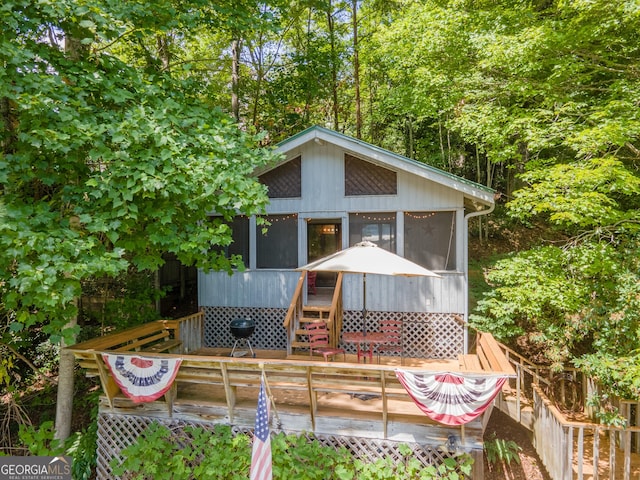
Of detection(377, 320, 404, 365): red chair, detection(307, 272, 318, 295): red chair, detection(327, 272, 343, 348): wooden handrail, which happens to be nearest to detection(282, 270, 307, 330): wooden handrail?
detection(327, 272, 343, 348): wooden handrail

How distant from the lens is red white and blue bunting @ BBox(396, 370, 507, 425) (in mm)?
3805

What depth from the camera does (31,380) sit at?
7.64 meters

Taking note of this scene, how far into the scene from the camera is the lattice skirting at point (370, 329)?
7.50 meters

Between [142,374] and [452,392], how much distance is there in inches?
155

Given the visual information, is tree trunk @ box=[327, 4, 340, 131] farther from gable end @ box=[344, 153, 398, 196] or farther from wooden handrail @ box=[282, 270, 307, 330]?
wooden handrail @ box=[282, 270, 307, 330]

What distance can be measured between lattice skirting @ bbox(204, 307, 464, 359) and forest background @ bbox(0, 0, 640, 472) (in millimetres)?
991

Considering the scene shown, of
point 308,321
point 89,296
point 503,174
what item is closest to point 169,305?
point 89,296

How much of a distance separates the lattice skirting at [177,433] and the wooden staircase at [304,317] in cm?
209

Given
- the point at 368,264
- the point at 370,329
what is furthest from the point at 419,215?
the point at 368,264

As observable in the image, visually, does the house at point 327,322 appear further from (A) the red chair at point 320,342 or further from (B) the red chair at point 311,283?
(A) the red chair at point 320,342

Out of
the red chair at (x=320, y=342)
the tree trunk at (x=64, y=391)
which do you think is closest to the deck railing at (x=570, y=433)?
the red chair at (x=320, y=342)

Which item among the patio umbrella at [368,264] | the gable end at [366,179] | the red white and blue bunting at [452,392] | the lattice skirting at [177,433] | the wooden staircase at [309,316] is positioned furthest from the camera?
the gable end at [366,179]

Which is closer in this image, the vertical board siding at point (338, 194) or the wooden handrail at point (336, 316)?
the wooden handrail at point (336, 316)

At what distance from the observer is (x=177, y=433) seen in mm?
4953
